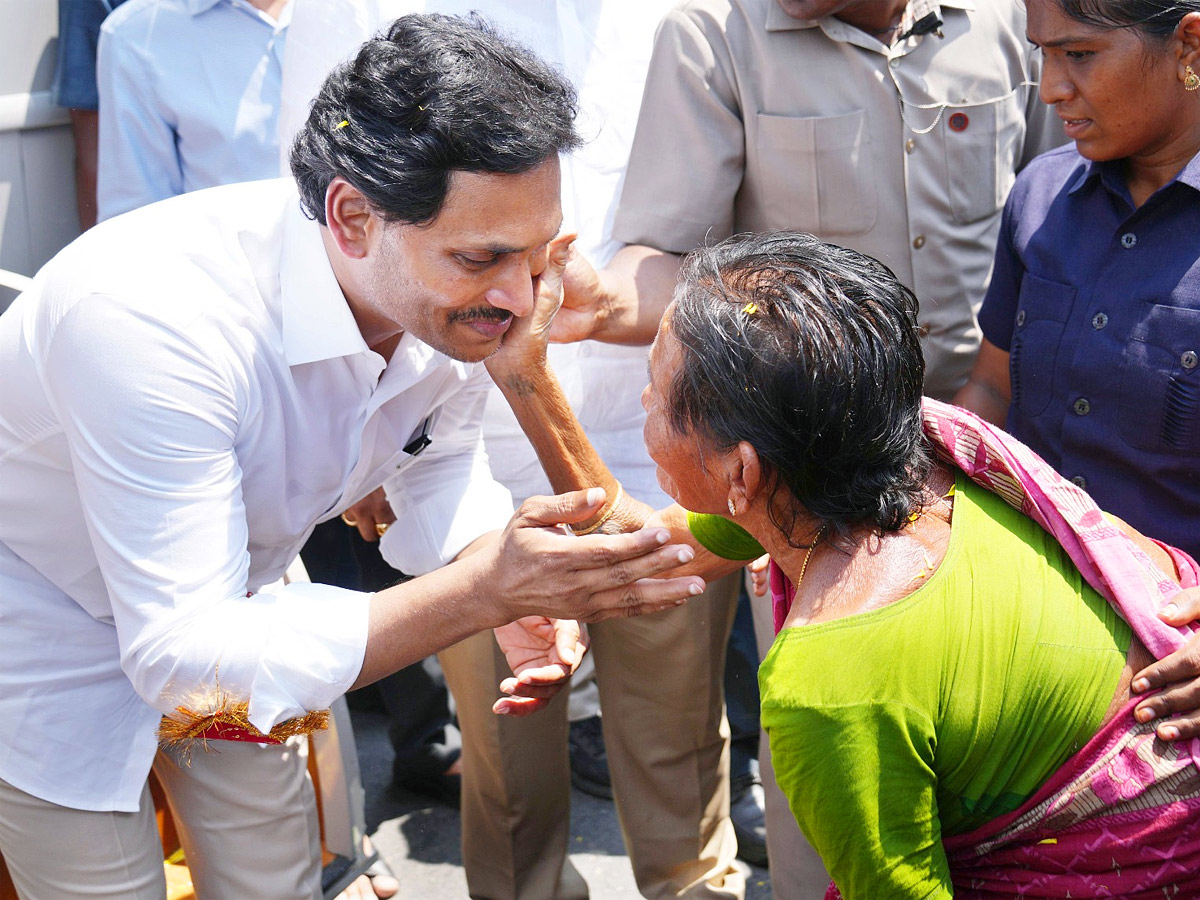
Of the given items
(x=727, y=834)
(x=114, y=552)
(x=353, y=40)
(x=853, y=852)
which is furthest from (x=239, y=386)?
(x=727, y=834)

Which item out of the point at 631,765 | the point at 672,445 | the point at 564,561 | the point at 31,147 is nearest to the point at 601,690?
the point at 631,765

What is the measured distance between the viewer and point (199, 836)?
8.05 feet

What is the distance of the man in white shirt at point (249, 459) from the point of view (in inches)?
79.1

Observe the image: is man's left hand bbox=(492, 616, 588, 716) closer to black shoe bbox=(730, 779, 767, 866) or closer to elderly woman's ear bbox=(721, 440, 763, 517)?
elderly woman's ear bbox=(721, 440, 763, 517)

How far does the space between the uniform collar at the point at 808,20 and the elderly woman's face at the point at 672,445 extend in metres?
1.38

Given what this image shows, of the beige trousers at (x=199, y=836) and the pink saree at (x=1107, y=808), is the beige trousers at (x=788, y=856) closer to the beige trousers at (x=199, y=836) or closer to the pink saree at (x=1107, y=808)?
the pink saree at (x=1107, y=808)

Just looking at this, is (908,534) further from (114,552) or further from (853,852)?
(114,552)

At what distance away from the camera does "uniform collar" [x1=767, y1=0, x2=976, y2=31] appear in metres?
3.08

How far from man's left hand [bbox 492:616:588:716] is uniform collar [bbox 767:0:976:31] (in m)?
1.62

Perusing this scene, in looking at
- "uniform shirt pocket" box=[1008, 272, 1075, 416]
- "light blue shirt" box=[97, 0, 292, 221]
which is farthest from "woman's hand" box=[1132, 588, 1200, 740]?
"light blue shirt" box=[97, 0, 292, 221]

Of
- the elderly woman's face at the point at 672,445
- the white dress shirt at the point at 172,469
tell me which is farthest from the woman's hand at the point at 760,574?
the white dress shirt at the point at 172,469

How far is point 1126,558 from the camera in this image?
6.21 feet

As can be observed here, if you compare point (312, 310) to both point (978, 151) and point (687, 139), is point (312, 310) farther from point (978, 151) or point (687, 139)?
point (978, 151)

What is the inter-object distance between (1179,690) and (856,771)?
1.76ft
